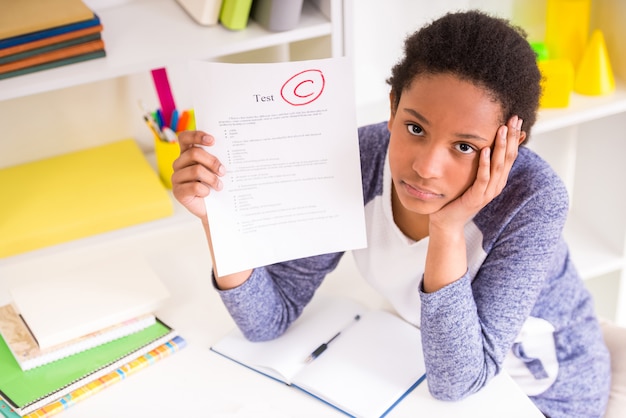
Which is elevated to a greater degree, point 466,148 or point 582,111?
point 466,148

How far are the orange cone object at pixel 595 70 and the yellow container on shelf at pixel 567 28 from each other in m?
0.04

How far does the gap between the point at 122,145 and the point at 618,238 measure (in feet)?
4.13

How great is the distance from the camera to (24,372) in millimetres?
1274

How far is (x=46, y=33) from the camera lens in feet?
4.51

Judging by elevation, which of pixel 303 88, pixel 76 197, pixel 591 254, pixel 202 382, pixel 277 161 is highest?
pixel 303 88

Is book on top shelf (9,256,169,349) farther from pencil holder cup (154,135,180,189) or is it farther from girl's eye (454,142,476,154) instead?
girl's eye (454,142,476,154)

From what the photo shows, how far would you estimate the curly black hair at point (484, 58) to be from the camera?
42.7 inches

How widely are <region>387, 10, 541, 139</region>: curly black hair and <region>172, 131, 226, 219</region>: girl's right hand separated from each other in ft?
1.00

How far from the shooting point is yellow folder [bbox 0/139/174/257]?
Result: 156 cm

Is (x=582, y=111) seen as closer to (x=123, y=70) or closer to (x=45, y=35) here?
(x=123, y=70)

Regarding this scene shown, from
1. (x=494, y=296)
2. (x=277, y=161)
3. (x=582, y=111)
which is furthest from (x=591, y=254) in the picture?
(x=277, y=161)

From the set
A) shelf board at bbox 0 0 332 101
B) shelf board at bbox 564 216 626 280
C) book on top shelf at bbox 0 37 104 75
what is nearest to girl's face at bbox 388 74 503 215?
shelf board at bbox 0 0 332 101

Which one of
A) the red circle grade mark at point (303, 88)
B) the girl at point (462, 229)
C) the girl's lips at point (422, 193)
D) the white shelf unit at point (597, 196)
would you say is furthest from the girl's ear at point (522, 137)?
the white shelf unit at point (597, 196)

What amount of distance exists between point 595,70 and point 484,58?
0.84 meters
